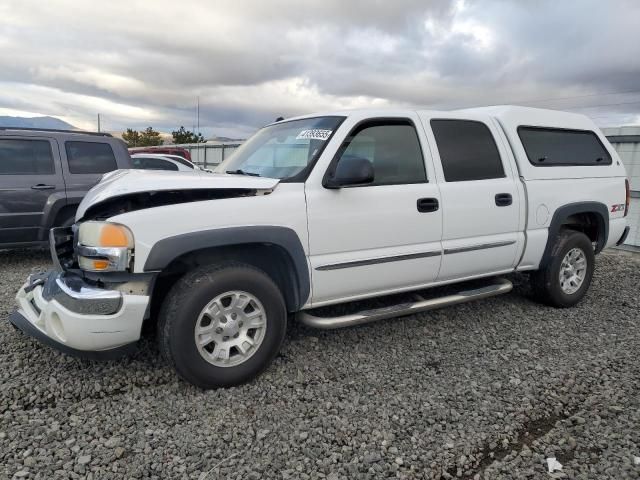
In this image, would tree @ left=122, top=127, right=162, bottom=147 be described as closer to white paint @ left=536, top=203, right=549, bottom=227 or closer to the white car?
the white car

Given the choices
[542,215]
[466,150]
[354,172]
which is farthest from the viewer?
[542,215]

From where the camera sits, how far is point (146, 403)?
2746 millimetres

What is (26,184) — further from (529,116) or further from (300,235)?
(529,116)

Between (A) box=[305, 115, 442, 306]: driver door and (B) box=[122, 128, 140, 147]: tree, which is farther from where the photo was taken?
(B) box=[122, 128, 140, 147]: tree

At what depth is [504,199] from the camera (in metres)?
3.95

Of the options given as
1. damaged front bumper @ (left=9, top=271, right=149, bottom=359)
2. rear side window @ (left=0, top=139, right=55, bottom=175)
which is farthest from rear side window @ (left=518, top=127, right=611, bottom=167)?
rear side window @ (left=0, top=139, right=55, bottom=175)

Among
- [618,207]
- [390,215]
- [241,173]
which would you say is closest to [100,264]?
[241,173]

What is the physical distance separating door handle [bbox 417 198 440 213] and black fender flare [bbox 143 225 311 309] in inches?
40.6

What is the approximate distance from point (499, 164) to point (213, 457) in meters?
3.30

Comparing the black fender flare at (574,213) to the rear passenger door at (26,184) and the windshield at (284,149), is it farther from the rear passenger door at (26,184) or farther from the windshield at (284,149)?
the rear passenger door at (26,184)

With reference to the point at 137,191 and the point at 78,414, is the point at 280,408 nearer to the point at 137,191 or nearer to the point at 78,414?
the point at 78,414

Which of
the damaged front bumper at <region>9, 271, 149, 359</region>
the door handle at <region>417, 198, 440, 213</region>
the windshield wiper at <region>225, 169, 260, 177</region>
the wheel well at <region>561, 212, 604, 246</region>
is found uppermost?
the windshield wiper at <region>225, 169, 260, 177</region>

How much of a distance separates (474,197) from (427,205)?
53 centimetres

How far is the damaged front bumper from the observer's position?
2.58 m
